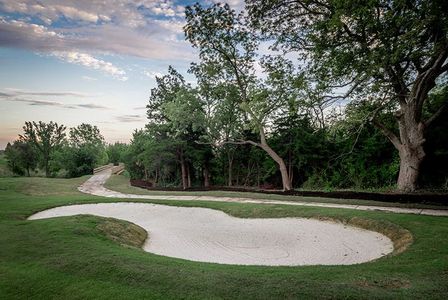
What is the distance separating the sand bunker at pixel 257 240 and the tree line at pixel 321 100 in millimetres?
6381

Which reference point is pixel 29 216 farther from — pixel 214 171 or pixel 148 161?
pixel 214 171

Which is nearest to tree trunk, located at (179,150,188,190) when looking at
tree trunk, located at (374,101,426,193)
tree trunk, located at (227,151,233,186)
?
tree trunk, located at (227,151,233,186)

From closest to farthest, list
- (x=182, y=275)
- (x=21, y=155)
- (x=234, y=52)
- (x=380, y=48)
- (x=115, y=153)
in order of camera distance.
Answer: (x=182, y=275) < (x=380, y=48) < (x=234, y=52) < (x=21, y=155) < (x=115, y=153)

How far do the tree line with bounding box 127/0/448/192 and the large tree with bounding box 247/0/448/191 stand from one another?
0.17ft

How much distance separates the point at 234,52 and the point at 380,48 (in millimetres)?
11608

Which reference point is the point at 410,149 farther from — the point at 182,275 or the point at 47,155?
the point at 47,155

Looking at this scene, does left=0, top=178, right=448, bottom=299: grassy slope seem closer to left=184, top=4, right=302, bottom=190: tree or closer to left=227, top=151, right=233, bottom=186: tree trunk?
left=184, top=4, right=302, bottom=190: tree

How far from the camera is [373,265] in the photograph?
5363 mm

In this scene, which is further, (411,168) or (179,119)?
(179,119)

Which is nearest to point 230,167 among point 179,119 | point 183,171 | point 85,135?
point 183,171

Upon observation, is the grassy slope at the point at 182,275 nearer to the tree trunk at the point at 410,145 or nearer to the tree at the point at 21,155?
the tree trunk at the point at 410,145

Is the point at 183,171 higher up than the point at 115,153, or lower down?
lower down

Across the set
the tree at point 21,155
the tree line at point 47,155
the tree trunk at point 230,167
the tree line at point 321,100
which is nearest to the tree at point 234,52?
the tree line at point 321,100

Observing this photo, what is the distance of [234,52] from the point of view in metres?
20.9
